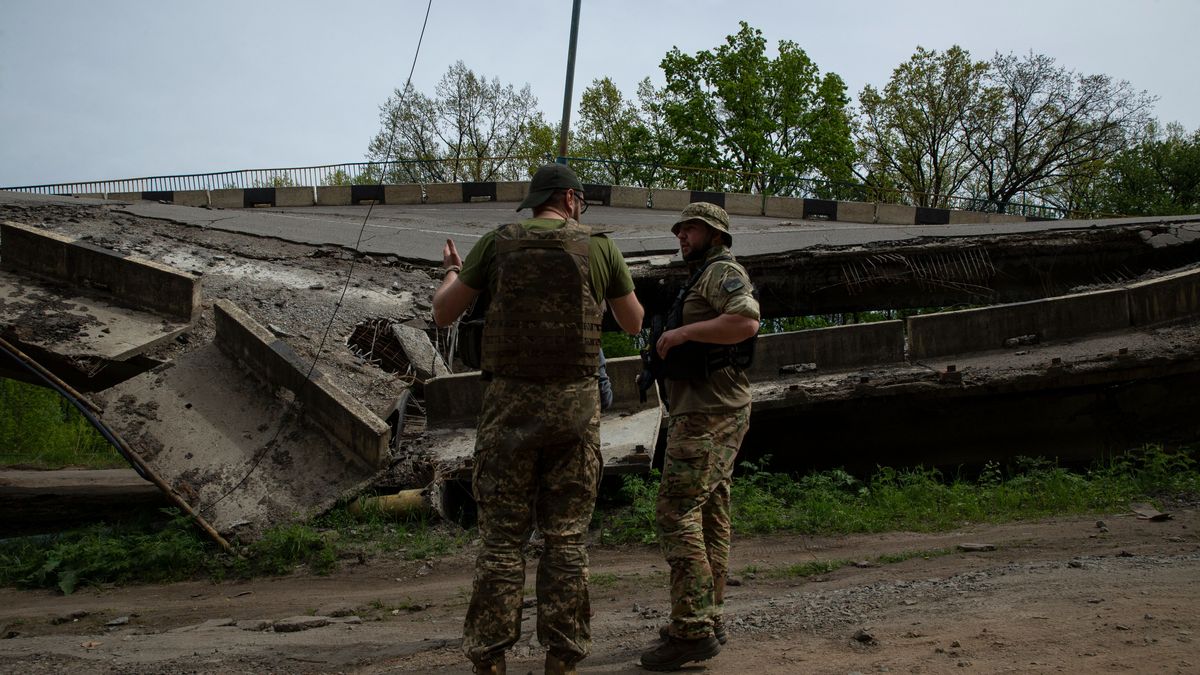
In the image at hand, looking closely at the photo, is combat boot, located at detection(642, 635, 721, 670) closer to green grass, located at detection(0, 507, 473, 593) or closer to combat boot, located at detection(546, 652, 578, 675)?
combat boot, located at detection(546, 652, 578, 675)

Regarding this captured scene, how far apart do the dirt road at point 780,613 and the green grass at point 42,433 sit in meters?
9.90

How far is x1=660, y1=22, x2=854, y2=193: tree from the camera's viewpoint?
37875mm

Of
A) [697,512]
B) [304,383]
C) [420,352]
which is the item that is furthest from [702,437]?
[420,352]

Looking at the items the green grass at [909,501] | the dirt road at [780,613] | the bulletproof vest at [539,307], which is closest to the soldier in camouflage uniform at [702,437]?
the dirt road at [780,613]

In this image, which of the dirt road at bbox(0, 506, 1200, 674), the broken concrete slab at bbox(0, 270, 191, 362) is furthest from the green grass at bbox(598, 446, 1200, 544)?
the broken concrete slab at bbox(0, 270, 191, 362)

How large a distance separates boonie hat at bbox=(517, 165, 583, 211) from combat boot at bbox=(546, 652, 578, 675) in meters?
1.83

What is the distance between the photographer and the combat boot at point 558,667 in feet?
11.4

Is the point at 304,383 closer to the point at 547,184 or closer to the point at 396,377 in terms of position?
the point at 396,377

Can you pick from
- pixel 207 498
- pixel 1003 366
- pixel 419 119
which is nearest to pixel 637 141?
pixel 419 119

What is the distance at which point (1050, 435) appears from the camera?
9.41 meters

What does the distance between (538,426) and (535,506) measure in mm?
369

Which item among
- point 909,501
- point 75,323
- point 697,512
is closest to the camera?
point 697,512

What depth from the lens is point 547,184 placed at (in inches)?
150

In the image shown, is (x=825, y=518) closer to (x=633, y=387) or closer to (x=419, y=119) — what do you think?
(x=633, y=387)
